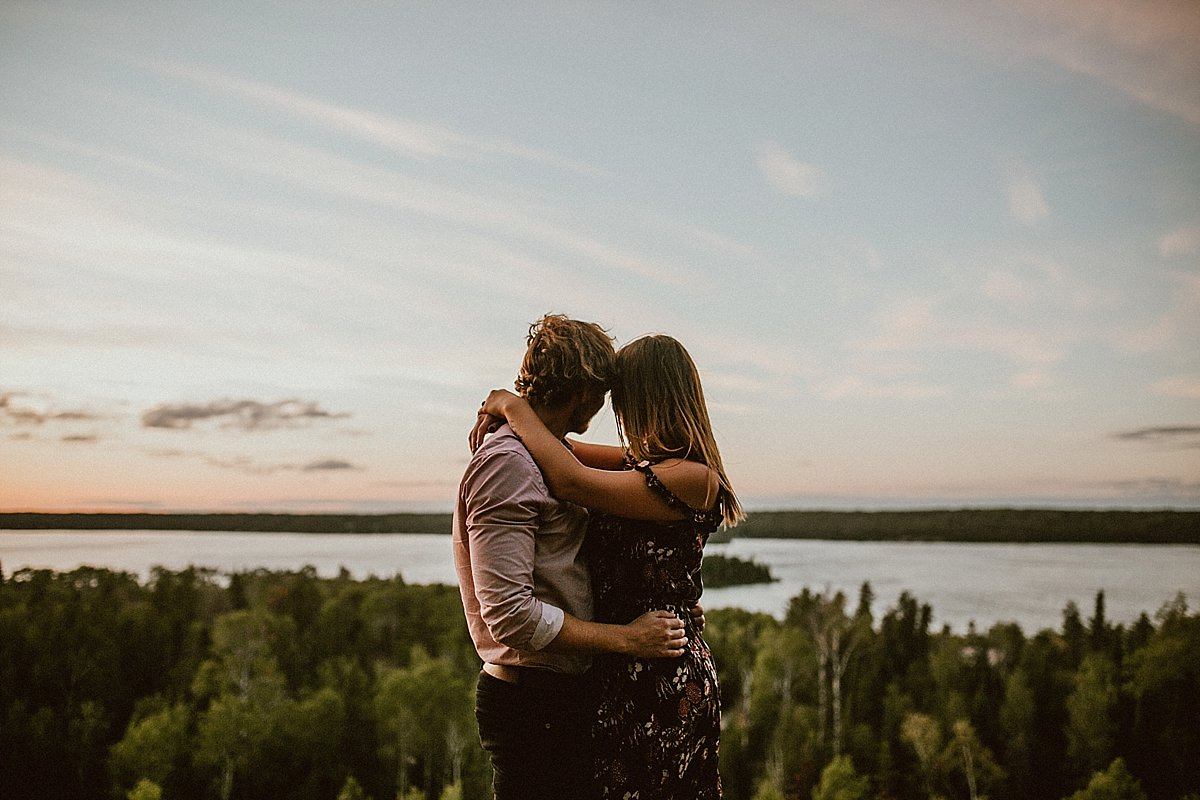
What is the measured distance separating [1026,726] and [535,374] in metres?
65.7

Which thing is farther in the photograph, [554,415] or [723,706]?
[723,706]

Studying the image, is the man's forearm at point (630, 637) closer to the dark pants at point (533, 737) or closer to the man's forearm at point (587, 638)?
the man's forearm at point (587, 638)

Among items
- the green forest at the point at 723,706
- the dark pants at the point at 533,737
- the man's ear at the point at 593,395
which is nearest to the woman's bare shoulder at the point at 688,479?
the man's ear at the point at 593,395

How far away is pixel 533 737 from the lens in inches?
126

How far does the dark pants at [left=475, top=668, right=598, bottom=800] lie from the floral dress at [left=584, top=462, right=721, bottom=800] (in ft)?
0.44

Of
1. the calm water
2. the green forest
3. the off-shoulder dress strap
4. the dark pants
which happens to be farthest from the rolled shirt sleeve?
the calm water

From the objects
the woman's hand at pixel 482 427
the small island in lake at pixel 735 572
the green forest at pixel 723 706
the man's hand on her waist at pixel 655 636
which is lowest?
the green forest at pixel 723 706

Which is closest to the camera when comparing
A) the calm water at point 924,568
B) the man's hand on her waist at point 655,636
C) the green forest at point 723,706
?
the man's hand on her waist at point 655,636

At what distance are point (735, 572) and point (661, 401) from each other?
102 m

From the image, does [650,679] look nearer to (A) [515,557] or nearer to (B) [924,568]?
(A) [515,557]

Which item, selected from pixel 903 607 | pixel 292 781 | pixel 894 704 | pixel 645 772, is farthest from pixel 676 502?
pixel 903 607

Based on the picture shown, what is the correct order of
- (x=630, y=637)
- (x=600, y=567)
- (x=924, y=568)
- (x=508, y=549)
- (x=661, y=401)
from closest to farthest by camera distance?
(x=508, y=549)
(x=630, y=637)
(x=661, y=401)
(x=600, y=567)
(x=924, y=568)

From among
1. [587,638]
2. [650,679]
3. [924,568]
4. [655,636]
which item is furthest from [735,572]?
[587,638]

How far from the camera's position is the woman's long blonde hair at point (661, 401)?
10.8ft
